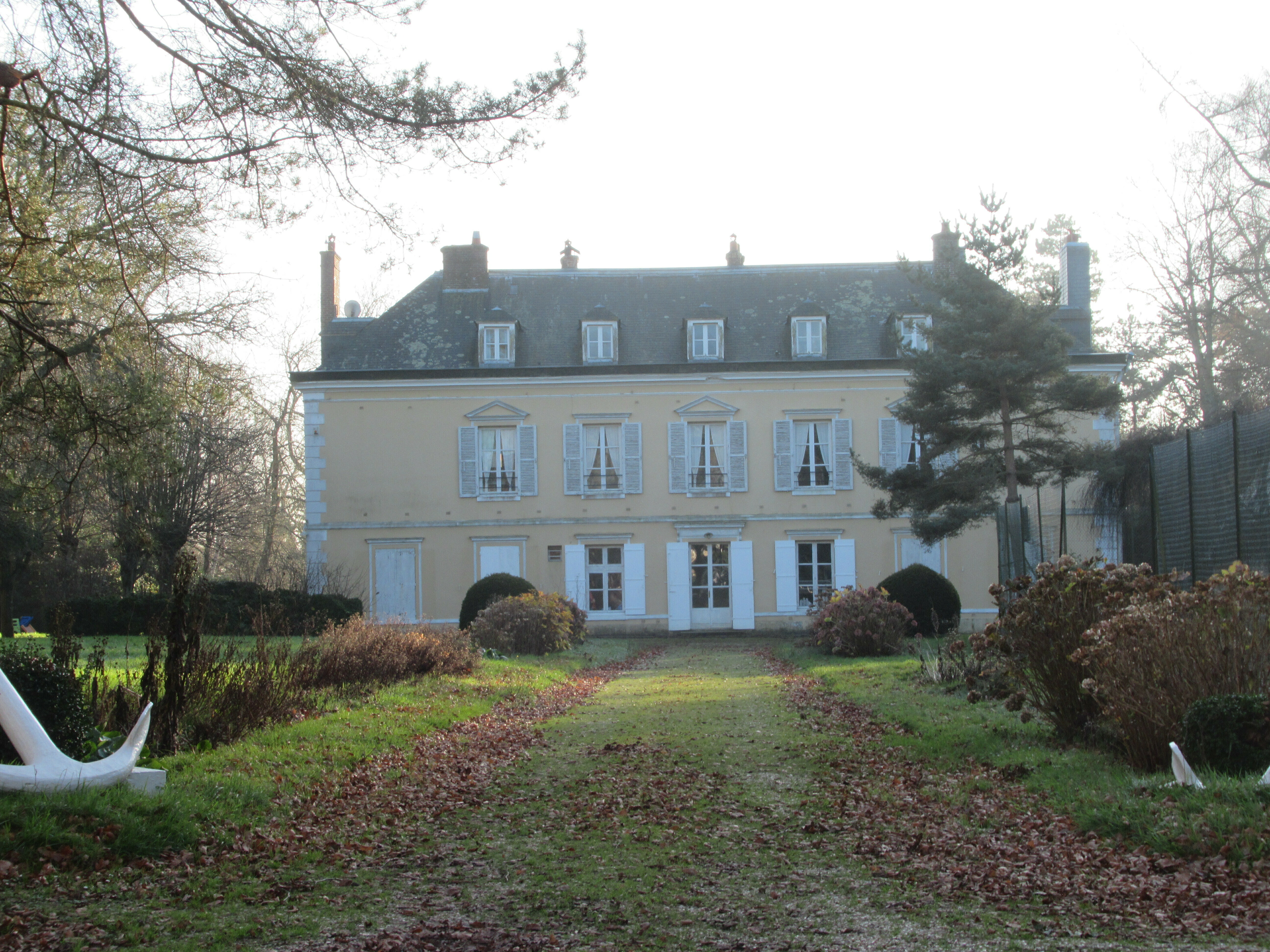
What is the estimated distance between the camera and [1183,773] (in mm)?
5438

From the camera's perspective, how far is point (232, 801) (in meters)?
5.80

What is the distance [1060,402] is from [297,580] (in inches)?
639

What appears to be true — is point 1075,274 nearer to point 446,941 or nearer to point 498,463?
point 498,463

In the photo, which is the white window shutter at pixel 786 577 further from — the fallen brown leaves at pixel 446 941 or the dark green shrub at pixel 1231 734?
the fallen brown leaves at pixel 446 941

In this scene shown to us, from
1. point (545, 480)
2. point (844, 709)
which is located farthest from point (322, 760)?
point (545, 480)

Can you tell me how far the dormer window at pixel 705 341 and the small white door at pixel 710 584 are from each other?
4.26 m

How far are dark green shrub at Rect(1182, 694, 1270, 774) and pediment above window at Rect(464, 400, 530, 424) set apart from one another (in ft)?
65.4

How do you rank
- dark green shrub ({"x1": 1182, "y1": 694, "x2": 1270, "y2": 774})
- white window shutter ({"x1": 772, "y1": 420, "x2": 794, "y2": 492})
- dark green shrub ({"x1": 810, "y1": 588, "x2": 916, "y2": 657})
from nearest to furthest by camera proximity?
dark green shrub ({"x1": 1182, "y1": 694, "x2": 1270, "y2": 774}), dark green shrub ({"x1": 810, "y1": 588, "x2": 916, "y2": 657}), white window shutter ({"x1": 772, "y1": 420, "x2": 794, "y2": 492})

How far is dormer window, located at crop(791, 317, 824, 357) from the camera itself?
989 inches

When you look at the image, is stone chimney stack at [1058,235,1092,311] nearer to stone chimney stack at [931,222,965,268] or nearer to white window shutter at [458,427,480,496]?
stone chimney stack at [931,222,965,268]

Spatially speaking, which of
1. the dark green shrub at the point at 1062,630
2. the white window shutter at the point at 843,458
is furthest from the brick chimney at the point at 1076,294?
the dark green shrub at the point at 1062,630

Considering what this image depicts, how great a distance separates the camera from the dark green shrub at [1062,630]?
721 cm

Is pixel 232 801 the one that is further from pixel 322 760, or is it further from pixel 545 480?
pixel 545 480

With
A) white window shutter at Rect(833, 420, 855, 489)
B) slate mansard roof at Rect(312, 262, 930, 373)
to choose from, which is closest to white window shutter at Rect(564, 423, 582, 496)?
slate mansard roof at Rect(312, 262, 930, 373)
